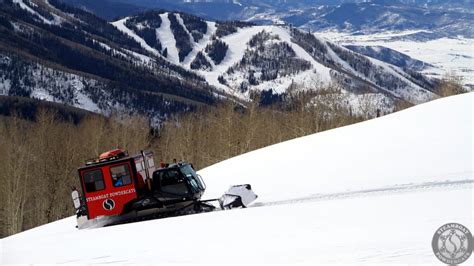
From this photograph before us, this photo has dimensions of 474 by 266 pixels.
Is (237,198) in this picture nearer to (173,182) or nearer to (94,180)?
(173,182)

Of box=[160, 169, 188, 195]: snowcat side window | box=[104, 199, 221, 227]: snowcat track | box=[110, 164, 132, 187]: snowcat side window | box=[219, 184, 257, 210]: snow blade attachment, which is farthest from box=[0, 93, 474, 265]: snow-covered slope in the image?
box=[160, 169, 188, 195]: snowcat side window

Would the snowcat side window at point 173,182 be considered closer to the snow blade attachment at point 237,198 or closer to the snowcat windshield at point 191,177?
the snowcat windshield at point 191,177

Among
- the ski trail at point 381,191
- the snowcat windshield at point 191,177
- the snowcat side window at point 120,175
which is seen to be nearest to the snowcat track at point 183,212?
the snowcat windshield at point 191,177

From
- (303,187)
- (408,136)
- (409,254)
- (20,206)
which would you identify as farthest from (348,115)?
(409,254)

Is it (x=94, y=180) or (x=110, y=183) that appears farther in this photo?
(x=94, y=180)

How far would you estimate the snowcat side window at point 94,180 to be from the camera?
1839 cm

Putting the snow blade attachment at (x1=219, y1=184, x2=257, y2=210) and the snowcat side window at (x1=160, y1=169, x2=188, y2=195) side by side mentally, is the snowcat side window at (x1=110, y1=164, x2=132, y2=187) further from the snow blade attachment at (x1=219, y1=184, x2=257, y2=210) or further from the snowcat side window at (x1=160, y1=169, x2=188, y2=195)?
the snow blade attachment at (x1=219, y1=184, x2=257, y2=210)

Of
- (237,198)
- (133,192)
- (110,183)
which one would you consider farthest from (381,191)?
(110,183)

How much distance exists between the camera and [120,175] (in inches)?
722

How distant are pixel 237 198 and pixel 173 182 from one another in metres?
2.29

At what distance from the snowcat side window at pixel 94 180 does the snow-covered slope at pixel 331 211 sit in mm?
1544

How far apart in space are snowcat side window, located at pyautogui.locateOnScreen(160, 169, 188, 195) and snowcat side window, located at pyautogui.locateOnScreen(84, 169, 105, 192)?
200cm

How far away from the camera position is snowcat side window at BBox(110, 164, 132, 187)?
18247 millimetres

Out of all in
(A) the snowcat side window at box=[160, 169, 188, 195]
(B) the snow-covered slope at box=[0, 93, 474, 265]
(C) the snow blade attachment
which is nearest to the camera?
(B) the snow-covered slope at box=[0, 93, 474, 265]
